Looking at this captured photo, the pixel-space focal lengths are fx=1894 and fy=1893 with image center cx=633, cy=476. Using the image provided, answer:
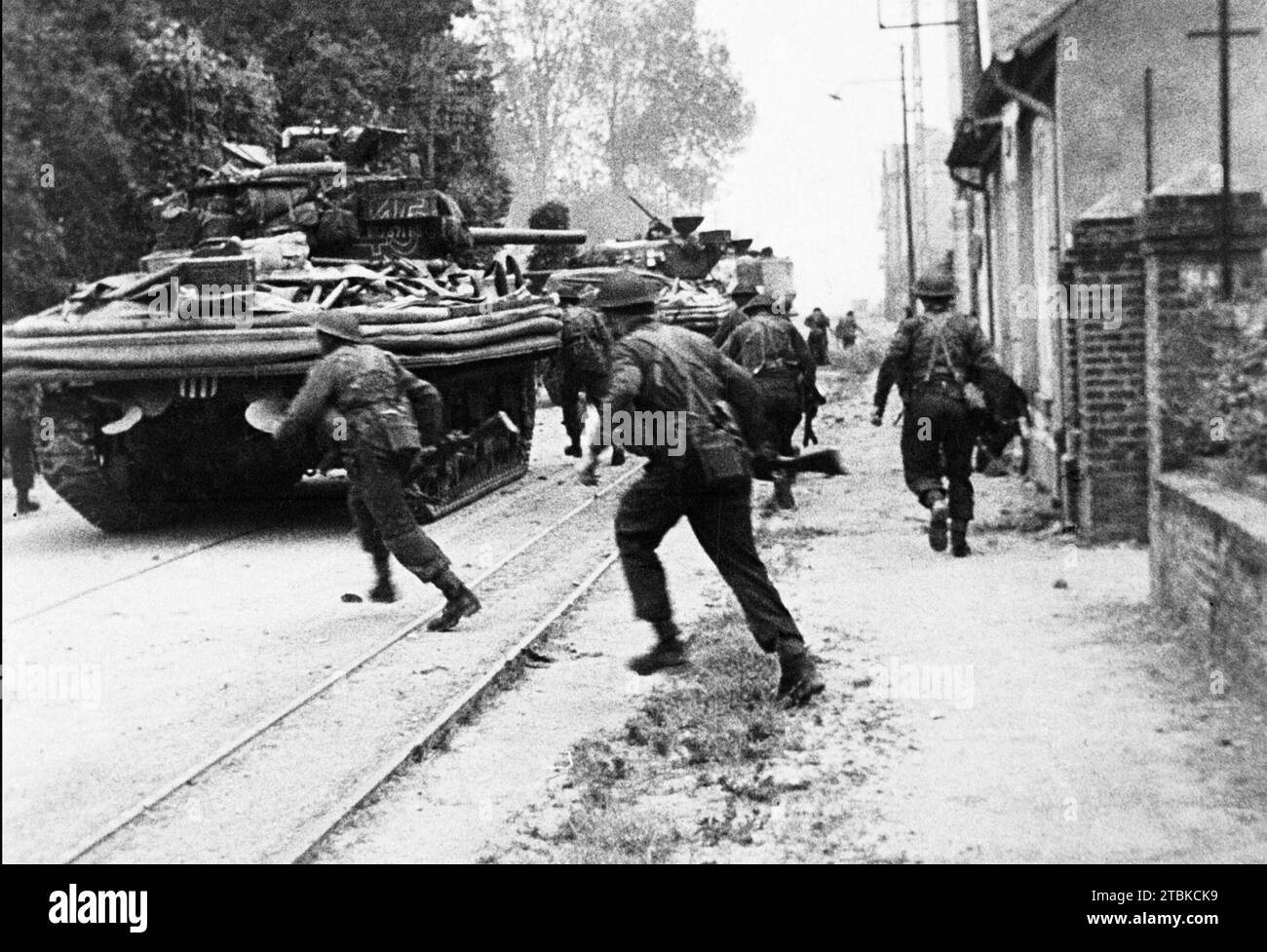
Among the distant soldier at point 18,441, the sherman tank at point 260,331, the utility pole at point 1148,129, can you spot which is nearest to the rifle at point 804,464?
the distant soldier at point 18,441

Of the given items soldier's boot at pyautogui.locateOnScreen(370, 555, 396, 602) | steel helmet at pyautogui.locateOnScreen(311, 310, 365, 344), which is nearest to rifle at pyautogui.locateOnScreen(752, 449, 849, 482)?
steel helmet at pyautogui.locateOnScreen(311, 310, 365, 344)

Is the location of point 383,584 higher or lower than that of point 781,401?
lower

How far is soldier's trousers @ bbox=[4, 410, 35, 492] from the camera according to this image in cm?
405

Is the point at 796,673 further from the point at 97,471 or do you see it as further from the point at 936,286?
the point at 97,471

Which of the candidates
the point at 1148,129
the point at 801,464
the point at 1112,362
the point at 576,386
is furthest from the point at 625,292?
the point at 576,386

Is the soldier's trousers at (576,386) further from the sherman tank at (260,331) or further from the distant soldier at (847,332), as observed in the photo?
the distant soldier at (847,332)

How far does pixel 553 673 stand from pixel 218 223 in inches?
296

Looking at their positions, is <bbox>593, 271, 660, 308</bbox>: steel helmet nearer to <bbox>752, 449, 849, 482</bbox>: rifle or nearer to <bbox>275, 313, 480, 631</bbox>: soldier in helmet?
<bbox>752, 449, 849, 482</bbox>: rifle

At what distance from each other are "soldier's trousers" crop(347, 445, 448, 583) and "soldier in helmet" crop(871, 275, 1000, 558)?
337 cm

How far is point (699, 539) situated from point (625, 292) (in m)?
1.05

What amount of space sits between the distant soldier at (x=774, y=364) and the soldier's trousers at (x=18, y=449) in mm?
9032

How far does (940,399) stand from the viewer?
11.7 meters

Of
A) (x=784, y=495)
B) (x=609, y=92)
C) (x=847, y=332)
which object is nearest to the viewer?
(x=784, y=495)

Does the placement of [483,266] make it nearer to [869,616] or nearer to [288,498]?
[288,498]
